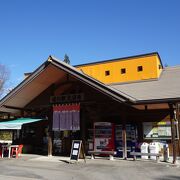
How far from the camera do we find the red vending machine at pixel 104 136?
16.8 meters

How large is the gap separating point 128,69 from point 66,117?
8.40 metres

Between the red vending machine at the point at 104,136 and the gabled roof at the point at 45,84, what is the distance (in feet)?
9.30

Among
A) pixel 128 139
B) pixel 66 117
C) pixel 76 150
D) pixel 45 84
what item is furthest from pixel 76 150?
pixel 45 84

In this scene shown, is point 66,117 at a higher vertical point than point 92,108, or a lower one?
lower

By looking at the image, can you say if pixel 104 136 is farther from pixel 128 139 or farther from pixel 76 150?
pixel 76 150

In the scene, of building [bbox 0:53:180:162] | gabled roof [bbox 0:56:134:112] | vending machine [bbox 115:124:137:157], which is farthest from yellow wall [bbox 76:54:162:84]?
gabled roof [bbox 0:56:134:112]

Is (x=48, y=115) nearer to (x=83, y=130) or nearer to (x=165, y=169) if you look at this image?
(x=83, y=130)

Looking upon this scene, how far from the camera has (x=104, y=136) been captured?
56.1ft

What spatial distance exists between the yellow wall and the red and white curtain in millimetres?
7420

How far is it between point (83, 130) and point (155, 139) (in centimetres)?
444

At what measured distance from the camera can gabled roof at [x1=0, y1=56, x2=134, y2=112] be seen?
49.6 ft

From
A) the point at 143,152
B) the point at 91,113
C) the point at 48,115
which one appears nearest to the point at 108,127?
the point at 91,113

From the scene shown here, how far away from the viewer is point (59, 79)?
18047 millimetres

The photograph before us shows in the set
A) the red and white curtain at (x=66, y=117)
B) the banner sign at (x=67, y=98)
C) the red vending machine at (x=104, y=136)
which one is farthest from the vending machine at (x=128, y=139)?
the banner sign at (x=67, y=98)
